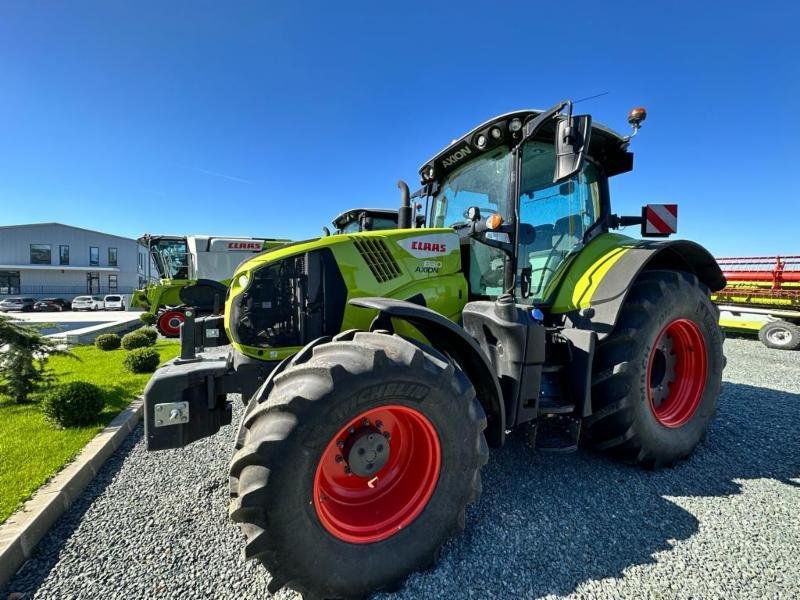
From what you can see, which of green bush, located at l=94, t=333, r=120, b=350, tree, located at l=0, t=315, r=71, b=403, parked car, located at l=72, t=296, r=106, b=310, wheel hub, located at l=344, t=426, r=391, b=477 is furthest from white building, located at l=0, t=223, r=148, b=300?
wheel hub, located at l=344, t=426, r=391, b=477

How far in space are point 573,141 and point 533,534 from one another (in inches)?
100

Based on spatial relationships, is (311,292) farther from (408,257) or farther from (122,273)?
(122,273)

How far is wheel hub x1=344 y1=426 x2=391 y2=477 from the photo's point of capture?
2.08 metres

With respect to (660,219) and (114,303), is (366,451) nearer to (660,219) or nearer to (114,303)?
(660,219)

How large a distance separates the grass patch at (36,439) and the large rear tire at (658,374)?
4.20 meters

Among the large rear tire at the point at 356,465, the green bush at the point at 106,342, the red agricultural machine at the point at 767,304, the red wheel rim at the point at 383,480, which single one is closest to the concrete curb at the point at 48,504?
the large rear tire at the point at 356,465

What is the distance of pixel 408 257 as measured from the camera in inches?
116

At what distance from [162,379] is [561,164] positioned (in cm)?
288

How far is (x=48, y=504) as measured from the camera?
2496mm

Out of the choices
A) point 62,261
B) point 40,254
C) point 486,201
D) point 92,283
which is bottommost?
point 92,283

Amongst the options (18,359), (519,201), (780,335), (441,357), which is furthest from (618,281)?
(780,335)

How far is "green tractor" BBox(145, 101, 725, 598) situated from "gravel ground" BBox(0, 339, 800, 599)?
0.28 metres

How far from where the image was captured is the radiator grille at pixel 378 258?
9.20ft

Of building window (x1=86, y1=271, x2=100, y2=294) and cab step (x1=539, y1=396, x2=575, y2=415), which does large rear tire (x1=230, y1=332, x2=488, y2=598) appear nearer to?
cab step (x1=539, y1=396, x2=575, y2=415)
